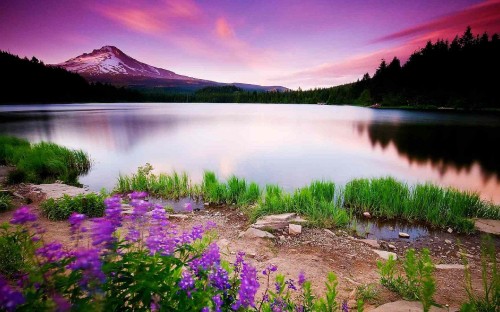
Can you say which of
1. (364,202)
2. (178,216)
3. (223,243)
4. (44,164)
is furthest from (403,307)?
(44,164)

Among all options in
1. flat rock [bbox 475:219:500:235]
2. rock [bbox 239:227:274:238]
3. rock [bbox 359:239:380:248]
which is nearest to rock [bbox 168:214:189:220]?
rock [bbox 239:227:274:238]

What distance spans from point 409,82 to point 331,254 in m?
113

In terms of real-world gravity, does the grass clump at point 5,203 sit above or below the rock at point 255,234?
above

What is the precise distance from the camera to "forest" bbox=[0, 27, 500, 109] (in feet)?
257

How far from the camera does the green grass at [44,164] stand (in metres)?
12.5

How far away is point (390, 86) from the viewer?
106 metres

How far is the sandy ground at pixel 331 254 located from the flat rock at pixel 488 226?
457mm

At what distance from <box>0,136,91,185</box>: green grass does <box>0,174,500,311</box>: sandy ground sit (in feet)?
15.1

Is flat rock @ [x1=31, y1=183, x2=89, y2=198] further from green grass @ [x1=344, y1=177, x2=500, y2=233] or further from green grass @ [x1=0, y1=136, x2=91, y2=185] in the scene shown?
green grass @ [x1=344, y1=177, x2=500, y2=233]

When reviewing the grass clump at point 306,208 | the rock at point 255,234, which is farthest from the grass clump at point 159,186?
the rock at point 255,234

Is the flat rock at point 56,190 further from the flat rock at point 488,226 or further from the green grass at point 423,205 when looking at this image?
the flat rock at point 488,226

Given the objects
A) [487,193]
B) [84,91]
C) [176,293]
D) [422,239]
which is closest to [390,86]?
[487,193]

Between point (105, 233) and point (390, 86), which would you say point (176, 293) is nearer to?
point (105, 233)

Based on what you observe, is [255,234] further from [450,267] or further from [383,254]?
[450,267]
